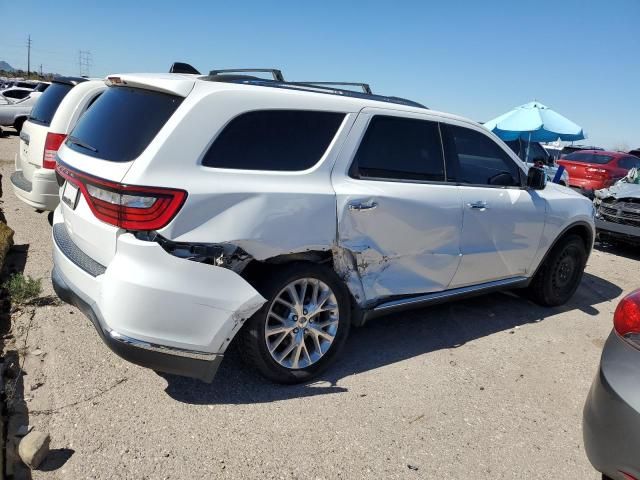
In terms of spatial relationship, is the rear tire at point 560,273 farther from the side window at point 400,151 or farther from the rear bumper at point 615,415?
the rear bumper at point 615,415

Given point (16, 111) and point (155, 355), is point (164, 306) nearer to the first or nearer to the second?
point (155, 355)

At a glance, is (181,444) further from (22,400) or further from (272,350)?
(22,400)

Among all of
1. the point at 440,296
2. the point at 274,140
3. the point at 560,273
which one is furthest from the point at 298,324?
the point at 560,273

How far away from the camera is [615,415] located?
7.18 feet

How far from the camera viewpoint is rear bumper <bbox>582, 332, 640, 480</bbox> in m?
2.10

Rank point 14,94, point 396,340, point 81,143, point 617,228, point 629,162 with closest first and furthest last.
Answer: point 81,143
point 396,340
point 617,228
point 629,162
point 14,94

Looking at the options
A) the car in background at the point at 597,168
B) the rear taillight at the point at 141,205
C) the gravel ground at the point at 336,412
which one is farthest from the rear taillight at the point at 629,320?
the car in background at the point at 597,168

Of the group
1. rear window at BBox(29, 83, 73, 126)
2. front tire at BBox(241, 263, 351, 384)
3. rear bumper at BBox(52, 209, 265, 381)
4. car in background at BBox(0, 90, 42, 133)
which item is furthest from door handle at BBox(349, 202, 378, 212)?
car in background at BBox(0, 90, 42, 133)

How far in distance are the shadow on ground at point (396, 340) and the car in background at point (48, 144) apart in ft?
10.1

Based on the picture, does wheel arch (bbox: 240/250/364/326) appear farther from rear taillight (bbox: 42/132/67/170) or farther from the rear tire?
rear taillight (bbox: 42/132/67/170)

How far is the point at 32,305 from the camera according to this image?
4.12 meters

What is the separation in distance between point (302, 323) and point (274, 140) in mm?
1163

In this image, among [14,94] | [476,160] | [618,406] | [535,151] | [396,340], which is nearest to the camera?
[618,406]

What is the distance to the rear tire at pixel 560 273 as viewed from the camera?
5211 millimetres
